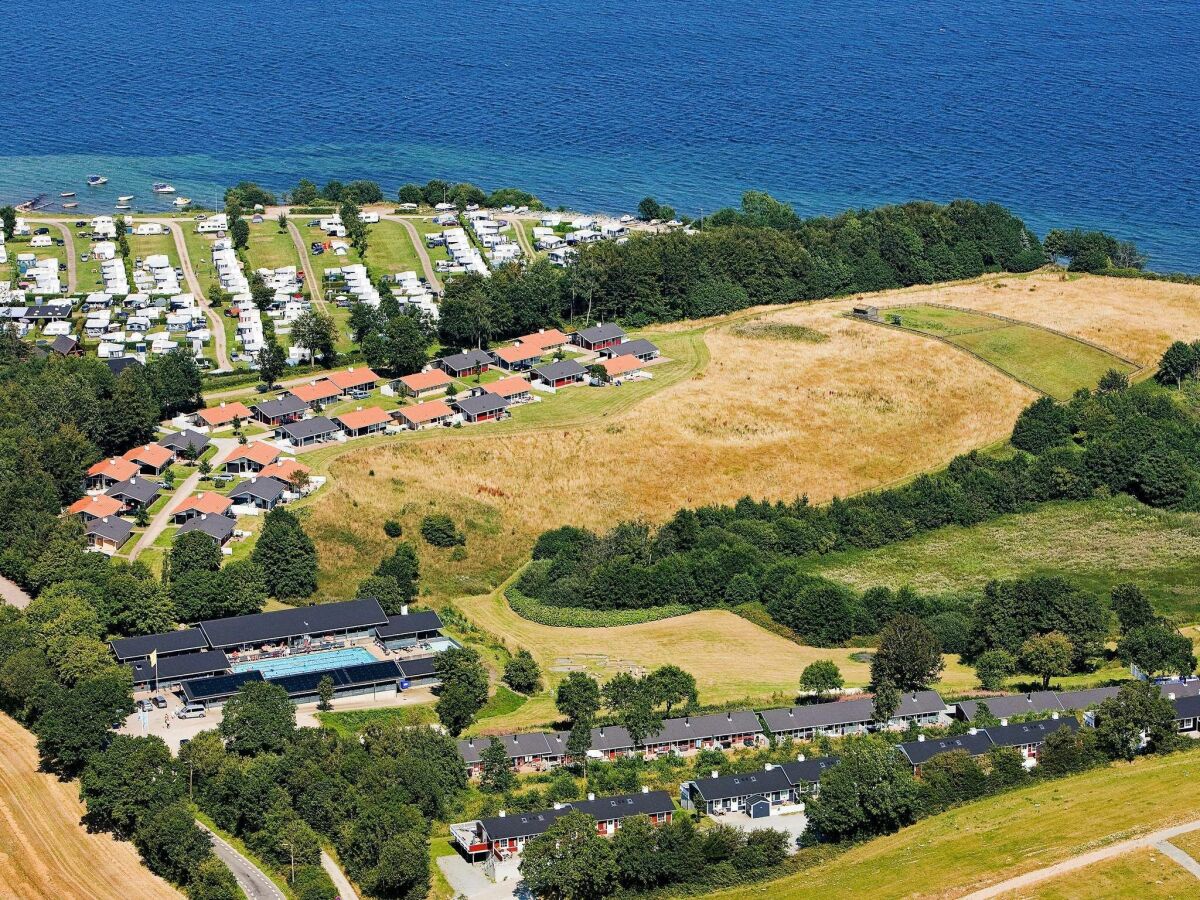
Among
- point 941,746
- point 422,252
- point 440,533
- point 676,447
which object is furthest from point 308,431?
point 941,746

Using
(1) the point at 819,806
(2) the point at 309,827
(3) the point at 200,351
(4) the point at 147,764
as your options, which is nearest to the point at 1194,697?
(1) the point at 819,806

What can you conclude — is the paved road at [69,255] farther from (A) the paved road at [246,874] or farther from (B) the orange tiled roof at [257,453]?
(A) the paved road at [246,874]

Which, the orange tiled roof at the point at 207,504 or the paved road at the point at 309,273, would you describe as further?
the paved road at the point at 309,273

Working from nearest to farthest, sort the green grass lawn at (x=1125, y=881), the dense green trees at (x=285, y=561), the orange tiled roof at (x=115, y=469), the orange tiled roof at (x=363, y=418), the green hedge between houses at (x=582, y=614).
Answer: the green grass lawn at (x=1125, y=881) → the dense green trees at (x=285, y=561) → the green hedge between houses at (x=582, y=614) → the orange tiled roof at (x=115, y=469) → the orange tiled roof at (x=363, y=418)

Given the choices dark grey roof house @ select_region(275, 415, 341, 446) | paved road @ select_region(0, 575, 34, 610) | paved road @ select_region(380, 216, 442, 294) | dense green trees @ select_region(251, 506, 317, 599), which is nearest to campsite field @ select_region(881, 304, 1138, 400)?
paved road @ select_region(380, 216, 442, 294)

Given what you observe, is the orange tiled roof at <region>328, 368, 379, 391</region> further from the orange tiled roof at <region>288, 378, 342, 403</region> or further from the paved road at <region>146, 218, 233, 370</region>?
the paved road at <region>146, 218, 233, 370</region>

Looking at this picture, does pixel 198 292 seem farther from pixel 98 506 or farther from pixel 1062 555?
pixel 1062 555

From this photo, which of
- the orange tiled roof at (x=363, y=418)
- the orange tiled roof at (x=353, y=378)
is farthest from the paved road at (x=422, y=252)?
the orange tiled roof at (x=363, y=418)
